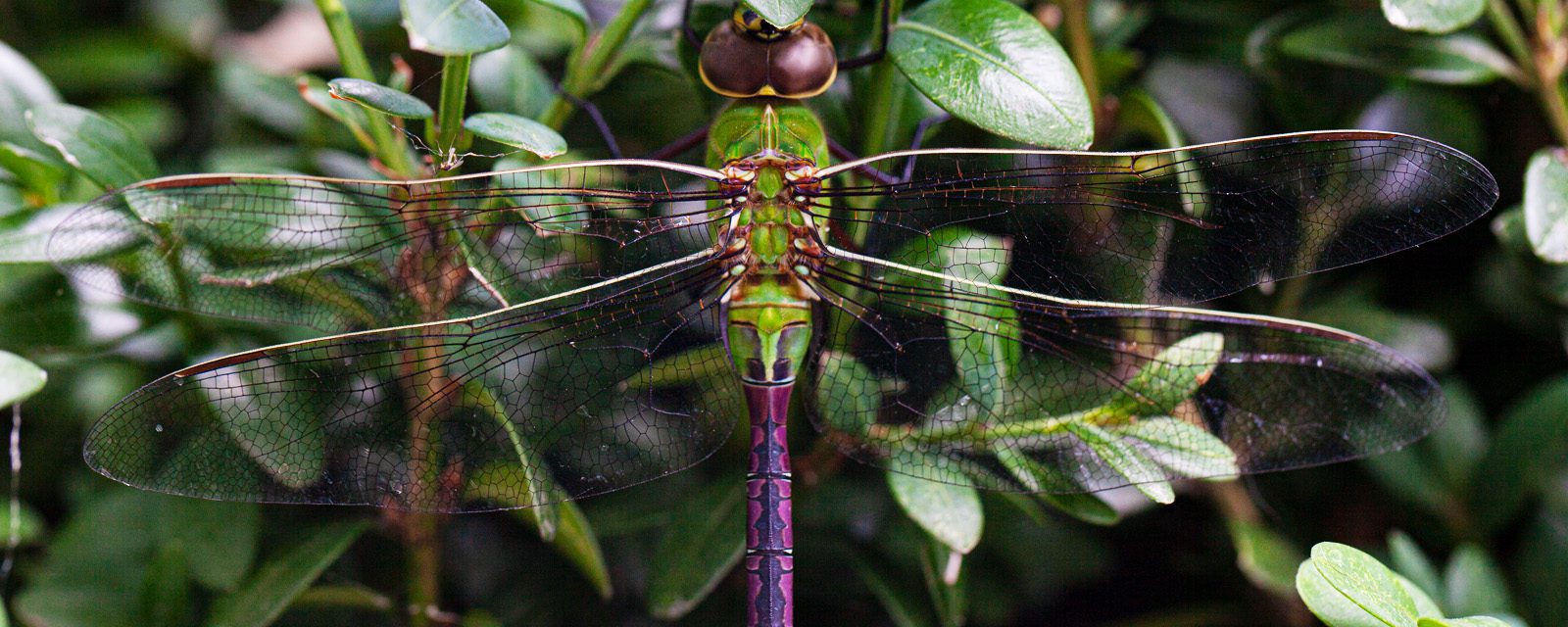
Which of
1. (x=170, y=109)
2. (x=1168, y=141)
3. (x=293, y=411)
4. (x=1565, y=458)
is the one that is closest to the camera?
(x=293, y=411)

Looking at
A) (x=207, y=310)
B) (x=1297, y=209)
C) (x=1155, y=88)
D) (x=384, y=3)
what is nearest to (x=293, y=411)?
(x=207, y=310)

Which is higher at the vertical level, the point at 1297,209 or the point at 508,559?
the point at 1297,209

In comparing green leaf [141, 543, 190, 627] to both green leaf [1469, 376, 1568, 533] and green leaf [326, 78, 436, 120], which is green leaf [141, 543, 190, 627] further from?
green leaf [1469, 376, 1568, 533]

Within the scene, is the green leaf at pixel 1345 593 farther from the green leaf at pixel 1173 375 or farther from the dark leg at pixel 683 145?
the dark leg at pixel 683 145

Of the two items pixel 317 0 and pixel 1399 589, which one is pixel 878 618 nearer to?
pixel 1399 589

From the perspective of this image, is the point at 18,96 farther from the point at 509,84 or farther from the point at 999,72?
the point at 999,72

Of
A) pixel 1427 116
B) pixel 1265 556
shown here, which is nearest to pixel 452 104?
pixel 1265 556
